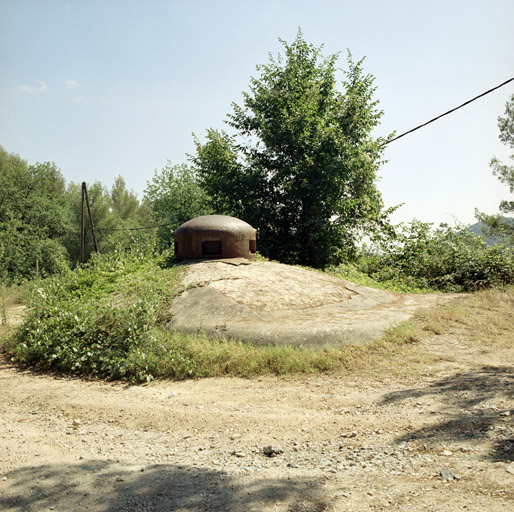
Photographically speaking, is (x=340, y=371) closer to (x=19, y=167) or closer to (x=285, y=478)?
(x=285, y=478)

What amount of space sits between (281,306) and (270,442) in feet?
14.4

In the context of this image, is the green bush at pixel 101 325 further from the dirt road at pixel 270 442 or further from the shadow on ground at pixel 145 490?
the shadow on ground at pixel 145 490

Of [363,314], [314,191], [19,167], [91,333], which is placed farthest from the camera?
[19,167]

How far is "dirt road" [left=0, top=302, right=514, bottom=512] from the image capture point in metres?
3.12

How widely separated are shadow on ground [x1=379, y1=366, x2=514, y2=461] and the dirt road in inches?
0.7

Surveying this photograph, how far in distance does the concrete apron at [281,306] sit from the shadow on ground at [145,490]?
3796mm

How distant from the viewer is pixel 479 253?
16094 millimetres

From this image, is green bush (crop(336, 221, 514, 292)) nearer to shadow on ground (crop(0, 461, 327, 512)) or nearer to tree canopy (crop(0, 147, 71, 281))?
shadow on ground (crop(0, 461, 327, 512))

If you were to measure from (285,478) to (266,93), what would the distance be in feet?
61.1

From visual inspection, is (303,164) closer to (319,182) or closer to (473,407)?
(319,182)

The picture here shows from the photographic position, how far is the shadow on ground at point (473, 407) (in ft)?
13.0

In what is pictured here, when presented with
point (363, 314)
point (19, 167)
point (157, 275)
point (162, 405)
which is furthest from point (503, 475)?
point (19, 167)

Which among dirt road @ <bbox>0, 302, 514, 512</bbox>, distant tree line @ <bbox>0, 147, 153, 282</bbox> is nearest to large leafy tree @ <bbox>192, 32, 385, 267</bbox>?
distant tree line @ <bbox>0, 147, 153, 282</bbox>

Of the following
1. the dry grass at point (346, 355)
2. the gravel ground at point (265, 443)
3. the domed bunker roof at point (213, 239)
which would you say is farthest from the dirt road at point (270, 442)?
the domed bunker roof at point (213, 239)
